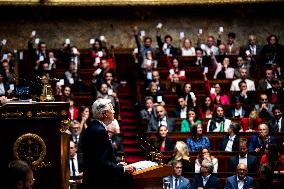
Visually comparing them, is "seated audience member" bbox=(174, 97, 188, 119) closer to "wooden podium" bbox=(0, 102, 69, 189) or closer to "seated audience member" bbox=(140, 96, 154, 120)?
"seated audience member" bbox=(140, 96, 154, 120)

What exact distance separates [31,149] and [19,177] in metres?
1.27

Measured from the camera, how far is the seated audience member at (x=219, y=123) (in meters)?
8.13

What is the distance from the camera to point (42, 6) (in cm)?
1176

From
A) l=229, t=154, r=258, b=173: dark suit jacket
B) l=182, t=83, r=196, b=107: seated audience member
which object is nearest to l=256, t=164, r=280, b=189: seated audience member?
l=229, t=154, r=258, b=173: dark suit jacket

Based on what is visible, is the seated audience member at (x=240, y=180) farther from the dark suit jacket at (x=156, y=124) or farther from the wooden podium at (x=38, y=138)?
the wooden podium at (x=38, y=138)

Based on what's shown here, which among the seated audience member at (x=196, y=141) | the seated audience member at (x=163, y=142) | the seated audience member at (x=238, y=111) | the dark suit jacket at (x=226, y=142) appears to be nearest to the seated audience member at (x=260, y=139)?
the dark suit jacket at (x=226, y=142)

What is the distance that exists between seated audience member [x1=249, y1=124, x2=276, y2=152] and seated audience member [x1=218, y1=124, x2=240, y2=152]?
190 mm

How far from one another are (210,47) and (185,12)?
1.60m

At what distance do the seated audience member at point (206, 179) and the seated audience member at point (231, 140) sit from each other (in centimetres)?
119

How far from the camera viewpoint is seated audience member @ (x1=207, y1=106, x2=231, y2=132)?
8133mm

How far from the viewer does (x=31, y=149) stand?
412 centimetres

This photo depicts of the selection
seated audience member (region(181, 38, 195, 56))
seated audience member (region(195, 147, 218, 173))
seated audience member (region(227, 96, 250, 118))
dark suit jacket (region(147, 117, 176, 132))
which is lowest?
seated audience member (region(195, 147, 218, 173))

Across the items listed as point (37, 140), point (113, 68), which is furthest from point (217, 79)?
point (37, 140)

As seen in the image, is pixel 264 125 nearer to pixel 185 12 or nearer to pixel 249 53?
pixel 249 53
